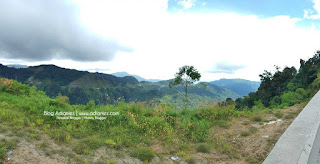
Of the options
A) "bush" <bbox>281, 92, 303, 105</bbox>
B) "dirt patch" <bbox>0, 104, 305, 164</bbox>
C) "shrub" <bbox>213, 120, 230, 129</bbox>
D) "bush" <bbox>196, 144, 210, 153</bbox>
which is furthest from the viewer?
"bush" <bbox>281, 92, 303, 105</bbox>

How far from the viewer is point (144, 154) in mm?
5422

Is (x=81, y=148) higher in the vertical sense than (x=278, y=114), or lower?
lower

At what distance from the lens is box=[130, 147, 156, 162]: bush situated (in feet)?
17.5

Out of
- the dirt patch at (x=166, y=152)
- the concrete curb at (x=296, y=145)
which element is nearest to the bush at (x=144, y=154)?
the dirt patch at (x=166, y=152)

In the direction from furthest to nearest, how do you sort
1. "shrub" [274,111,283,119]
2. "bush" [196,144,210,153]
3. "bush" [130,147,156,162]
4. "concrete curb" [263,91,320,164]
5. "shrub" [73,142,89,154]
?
"shrub" [274,111,283,119] → "bush" [196,144,210,153] → "bush" [130,147,156,162] → "shrub" [73,142,89,154] → "concrete curb" [263,91,320,164]

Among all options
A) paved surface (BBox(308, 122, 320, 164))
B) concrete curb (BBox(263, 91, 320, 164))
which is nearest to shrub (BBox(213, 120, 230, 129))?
concrete curb (BBox(263, 91, 320, 164))

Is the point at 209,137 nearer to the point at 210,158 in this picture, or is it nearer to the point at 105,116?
the point at 210,158

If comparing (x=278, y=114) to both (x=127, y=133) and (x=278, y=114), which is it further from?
(x=127, y=133)

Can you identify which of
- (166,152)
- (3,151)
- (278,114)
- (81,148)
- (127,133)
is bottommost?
(166,152)

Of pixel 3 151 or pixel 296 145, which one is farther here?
pixel 296 145

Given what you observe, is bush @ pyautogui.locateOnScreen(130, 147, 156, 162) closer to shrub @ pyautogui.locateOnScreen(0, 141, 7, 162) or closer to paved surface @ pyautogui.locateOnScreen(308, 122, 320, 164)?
shrub @ pyautogui.locateOnScreen(0, 141, 7, 162)

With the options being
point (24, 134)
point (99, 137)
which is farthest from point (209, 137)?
point (24, 134)

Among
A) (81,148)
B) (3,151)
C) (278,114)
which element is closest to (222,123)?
(278,114)

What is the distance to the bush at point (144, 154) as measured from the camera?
210 inches
